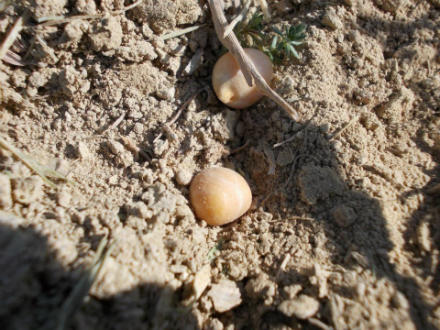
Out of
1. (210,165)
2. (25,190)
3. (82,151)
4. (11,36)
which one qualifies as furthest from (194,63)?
(25,190)

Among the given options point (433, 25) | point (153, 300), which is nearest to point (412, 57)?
point (433, 25)

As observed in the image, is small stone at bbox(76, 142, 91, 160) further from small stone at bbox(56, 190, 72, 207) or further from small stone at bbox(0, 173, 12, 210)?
small stone at bbox(0, 173, 12, 210)

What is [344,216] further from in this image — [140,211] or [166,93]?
[166,93]

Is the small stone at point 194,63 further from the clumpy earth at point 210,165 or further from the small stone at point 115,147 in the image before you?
the small stone at point 115,147

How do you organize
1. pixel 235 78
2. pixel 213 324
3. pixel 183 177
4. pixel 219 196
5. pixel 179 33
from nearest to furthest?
1. pixel 213 324
2. pixel 219 196
3. pixel 183 177
4. pixel 235 78
5. pixel 179 33

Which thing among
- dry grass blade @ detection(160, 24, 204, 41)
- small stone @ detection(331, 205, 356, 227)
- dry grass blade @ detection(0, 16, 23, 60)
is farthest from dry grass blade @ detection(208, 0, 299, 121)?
dry grass blade @ detection(0, 16, 23, 60)

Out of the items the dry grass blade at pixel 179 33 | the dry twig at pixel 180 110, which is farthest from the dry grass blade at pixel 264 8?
the dry twig at pixel 180 110
